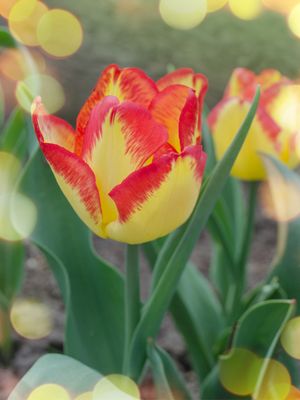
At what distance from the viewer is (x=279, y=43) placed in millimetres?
2553

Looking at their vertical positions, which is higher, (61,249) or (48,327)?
(61,249)

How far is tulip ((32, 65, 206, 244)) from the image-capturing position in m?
0.69

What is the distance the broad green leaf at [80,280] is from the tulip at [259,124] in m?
0.20

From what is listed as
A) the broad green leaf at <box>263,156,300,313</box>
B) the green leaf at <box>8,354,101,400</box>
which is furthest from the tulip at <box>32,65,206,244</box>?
the broad green leaf at <box>263,156,300,313</box>

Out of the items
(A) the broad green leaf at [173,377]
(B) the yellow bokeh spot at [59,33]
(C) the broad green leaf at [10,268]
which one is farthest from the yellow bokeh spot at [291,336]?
(B) the yellow bokeh spot at [59,33]

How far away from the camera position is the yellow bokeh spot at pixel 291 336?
2.92ft

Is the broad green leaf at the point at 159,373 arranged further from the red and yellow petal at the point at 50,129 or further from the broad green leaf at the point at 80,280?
the red and yellow petal at the point at 50,129

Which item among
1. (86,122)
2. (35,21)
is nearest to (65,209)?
(86,122)

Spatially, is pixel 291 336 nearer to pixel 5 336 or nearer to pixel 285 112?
Result: pixel 285 112

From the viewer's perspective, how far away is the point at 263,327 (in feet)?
2.96

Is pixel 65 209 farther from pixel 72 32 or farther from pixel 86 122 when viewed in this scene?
pixel 72 32

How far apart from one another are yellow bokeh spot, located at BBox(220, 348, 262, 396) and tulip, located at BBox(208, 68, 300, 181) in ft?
0.72

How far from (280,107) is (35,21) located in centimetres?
154

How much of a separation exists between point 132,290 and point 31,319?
1.87ft
